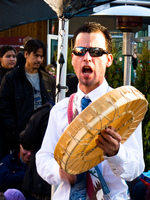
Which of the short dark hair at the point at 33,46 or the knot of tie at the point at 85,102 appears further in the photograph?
the short dark hair at the point at 33,46

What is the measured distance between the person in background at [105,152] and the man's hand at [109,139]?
4.1 inches

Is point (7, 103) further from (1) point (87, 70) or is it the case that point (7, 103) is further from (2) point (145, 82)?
(1) point (87, 70)

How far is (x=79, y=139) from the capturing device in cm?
155

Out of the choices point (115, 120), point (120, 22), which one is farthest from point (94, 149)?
point (120, 22)

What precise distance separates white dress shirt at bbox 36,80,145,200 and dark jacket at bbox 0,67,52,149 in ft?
8.85

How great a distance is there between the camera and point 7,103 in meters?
4.91

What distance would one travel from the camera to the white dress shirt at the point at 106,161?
179 cm

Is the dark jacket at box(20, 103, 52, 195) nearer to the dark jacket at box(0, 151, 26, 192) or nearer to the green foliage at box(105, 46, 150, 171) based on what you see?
the dark jacket at box(0, 151, 26, 192)

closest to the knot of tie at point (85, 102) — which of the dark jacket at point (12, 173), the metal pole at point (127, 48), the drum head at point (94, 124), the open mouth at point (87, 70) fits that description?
the open mouth at point (87, 70)

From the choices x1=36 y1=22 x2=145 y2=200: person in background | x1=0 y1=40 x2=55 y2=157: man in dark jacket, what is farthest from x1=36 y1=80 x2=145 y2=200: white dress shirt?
x1=0 y1=40 x2=55 y2=157: man in dark jacket

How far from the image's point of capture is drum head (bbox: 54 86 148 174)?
1517mm

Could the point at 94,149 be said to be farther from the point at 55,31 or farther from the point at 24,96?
the point at 55,31

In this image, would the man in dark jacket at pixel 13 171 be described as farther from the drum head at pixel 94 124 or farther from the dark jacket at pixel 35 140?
the drum head at pixel 94 124

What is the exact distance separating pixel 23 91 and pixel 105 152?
322 cm
